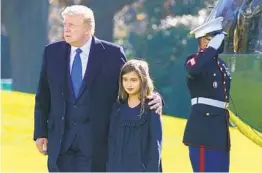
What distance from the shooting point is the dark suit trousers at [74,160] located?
4.42 meters

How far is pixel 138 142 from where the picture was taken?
430 centimetres

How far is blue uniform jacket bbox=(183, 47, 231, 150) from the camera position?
16.0 feet

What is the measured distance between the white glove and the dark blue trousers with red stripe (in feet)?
2.31

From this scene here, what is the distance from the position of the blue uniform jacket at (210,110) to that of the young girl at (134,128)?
0.55 m

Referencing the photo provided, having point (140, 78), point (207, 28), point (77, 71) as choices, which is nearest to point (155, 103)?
point (140, 78)

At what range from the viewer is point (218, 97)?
4934 millimetres

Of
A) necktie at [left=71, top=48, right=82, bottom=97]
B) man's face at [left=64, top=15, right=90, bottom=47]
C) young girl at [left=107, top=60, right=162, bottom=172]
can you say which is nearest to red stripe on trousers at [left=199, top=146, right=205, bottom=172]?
young girl at [left=107, top=60, right=162, bottom=172]

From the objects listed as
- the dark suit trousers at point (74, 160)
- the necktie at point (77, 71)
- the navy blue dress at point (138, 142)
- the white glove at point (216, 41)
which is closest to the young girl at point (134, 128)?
the navy blue dress at point (138, 142)

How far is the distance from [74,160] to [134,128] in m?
0.45

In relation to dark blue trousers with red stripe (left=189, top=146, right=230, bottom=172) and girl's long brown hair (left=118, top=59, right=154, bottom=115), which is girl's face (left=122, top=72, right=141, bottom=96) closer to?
girl's long brown hair (left=118, top=59, right=154, bottom=115)

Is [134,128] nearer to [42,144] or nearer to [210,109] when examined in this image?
[42,144]

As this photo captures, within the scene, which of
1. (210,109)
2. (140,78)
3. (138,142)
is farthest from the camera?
(210,109)

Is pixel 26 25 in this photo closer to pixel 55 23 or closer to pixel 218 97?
pixel 55 23

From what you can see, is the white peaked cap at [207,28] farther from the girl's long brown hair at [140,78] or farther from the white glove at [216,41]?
the girl's long brown hair at [140,78]
